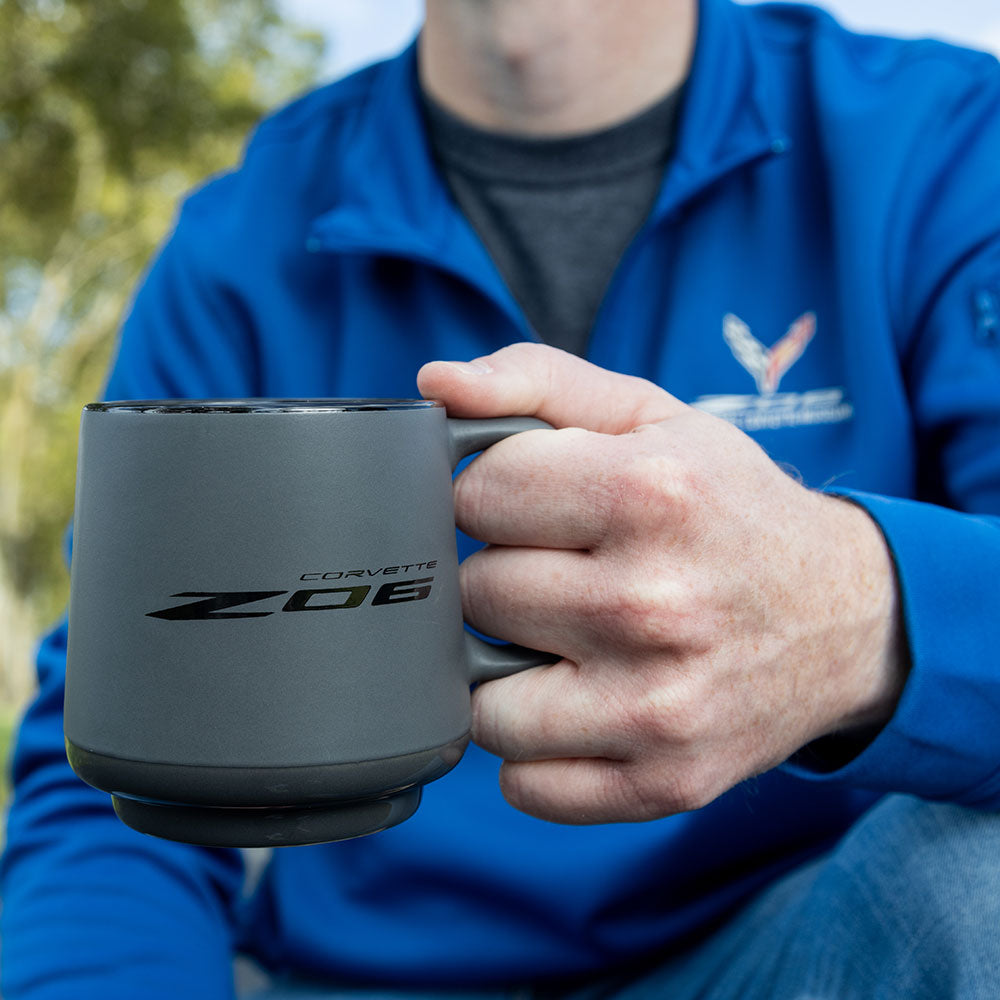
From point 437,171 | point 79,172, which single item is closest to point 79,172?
Answer: point 79,172

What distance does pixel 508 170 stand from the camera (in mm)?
1730

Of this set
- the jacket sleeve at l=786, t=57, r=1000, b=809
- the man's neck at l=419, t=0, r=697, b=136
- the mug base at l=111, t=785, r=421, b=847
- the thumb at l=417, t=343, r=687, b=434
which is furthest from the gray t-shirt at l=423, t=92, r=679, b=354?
the mug base at l=111, t=785, r=421, b=847

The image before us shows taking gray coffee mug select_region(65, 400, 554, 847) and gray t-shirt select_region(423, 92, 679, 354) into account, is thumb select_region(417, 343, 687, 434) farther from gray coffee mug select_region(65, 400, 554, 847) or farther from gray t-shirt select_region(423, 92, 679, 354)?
gray t-shirt select_region(423, 92, 679, 354)

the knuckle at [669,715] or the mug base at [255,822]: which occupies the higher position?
the knuckle at [669,715]

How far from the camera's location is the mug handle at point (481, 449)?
0.89 meters

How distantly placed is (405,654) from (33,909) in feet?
2.90

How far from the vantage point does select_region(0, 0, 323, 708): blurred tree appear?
9875 millimetres

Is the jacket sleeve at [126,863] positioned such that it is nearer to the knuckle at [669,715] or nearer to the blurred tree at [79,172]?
the knuckle at [669,715]

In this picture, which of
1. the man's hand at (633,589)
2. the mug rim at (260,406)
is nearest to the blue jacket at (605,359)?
the man's hand at (633,589)

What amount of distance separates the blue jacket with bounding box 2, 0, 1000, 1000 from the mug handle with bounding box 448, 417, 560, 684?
63cm

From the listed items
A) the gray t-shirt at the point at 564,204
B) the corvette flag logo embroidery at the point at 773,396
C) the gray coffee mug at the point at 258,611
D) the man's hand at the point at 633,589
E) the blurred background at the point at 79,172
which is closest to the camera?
the gray coffee mug at the point at 258,611

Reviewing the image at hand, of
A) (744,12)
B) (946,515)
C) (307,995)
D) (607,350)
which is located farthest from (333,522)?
(744,12)

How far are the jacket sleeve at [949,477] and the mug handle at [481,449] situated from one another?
1.09ft

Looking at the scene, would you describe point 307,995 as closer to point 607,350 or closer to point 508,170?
point 607,350
